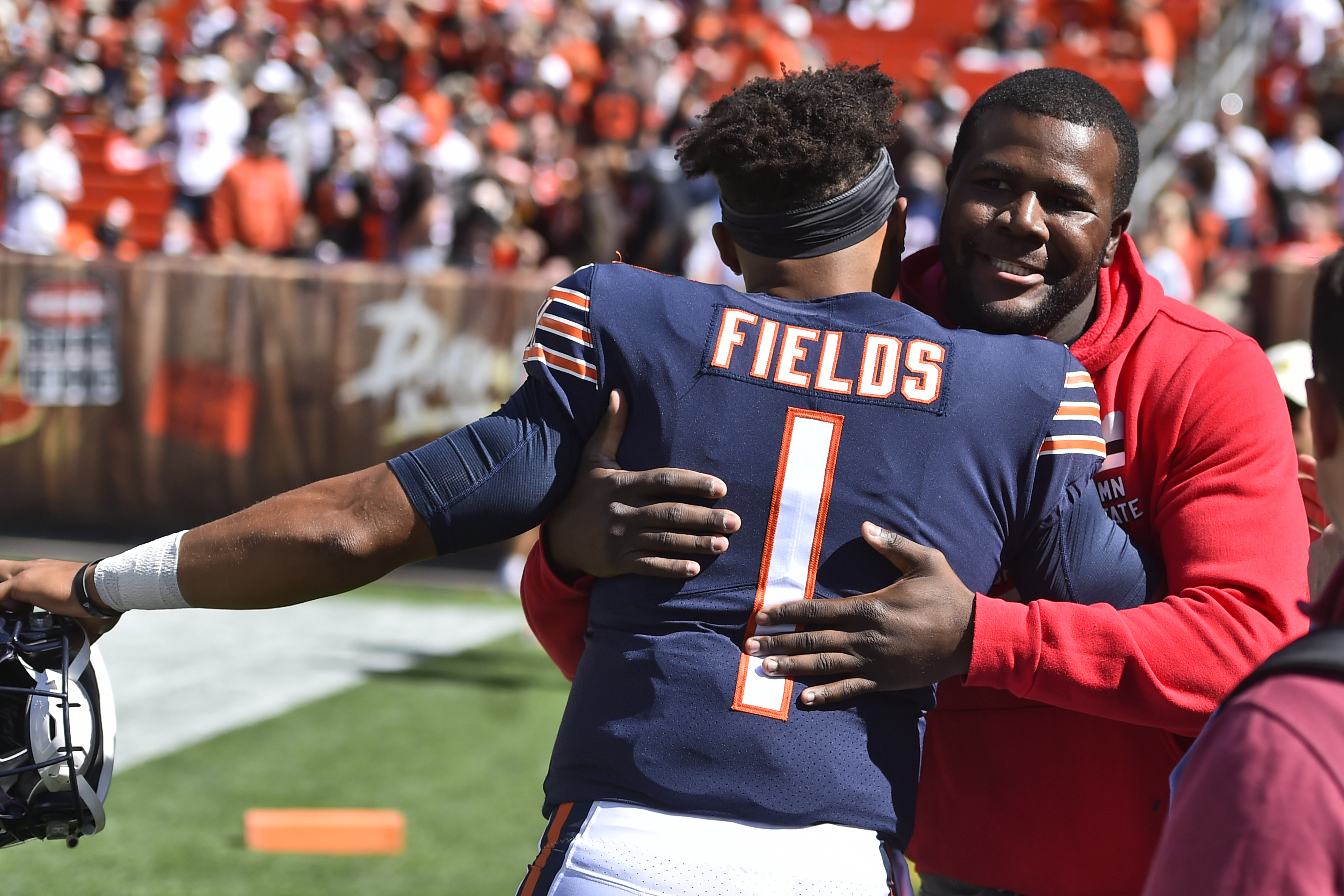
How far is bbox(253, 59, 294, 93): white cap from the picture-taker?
1411cm

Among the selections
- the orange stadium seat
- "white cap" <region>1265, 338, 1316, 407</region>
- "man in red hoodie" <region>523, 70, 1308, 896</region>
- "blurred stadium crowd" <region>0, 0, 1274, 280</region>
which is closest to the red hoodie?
"man in red hoodie" <region>523, 70, 1308, 896</region>

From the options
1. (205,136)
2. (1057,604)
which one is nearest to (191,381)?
(205,136)

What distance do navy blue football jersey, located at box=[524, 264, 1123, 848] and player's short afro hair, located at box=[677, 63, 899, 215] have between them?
0.16m

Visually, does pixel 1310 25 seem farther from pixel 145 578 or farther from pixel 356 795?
pixel 145 578

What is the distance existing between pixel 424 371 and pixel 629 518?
8.49 m

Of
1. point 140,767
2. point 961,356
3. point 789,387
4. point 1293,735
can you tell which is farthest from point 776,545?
point 140,767

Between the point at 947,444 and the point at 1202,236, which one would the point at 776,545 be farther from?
the point at 1202,236

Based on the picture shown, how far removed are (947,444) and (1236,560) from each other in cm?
45

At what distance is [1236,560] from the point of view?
74.2 inches

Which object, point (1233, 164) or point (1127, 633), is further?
point (1233, 164)

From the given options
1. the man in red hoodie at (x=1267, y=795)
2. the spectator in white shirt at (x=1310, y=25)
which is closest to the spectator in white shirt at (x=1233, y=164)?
the spectator in white shirt at (x=1310, y=25)

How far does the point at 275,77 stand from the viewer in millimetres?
14438

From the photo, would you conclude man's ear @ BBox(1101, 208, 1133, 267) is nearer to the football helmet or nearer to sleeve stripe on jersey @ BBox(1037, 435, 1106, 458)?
sleeve stripe on jersey @ BBox(1037, 435, 1106, 458)

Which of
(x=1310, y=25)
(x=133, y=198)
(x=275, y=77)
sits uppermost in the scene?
(x=1310, y=25)
